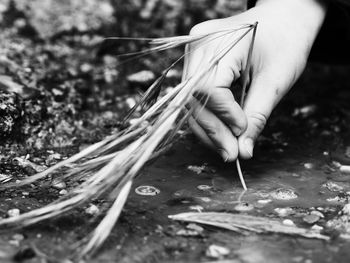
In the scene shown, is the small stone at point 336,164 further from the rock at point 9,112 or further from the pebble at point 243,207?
the rock at point 9,112

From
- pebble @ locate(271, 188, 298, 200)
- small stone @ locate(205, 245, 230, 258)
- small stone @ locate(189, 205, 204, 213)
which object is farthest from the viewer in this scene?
pebble @ locate(271, 188, 298, 200)

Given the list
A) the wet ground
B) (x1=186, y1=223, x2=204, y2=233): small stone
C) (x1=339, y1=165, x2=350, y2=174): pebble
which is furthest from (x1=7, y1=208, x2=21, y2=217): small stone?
(x1=339, y1=165, x2=350, y2=174): pebble

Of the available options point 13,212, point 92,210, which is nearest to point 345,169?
point 92,210

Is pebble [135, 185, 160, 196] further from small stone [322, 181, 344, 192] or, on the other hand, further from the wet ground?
small stone [322, 181, 344, 192]

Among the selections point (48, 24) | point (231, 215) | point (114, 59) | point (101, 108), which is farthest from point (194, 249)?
point (48, 24)

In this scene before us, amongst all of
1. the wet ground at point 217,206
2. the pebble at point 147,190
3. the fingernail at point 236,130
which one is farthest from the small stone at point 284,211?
the pebble at point 147,190

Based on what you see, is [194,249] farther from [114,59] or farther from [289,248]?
[114,59]

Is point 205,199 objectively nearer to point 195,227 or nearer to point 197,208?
point 197,208
